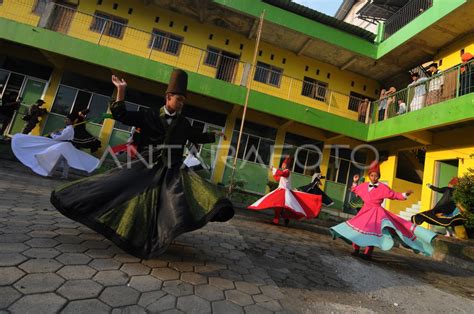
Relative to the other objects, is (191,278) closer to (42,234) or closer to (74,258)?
(74,258)

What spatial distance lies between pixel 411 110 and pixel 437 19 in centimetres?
367

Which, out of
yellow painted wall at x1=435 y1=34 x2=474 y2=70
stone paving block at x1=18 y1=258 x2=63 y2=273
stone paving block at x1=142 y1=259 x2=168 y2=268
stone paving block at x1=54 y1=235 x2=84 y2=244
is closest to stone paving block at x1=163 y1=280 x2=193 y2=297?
stone paving block at x1=142 y1=259 x2=168 y2=268

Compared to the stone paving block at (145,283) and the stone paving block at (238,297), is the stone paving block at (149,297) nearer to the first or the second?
the stone paving block at (145,283)

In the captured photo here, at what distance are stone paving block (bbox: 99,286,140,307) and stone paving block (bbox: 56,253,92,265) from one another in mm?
585

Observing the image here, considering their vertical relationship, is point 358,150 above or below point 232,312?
above

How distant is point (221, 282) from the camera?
2.92m

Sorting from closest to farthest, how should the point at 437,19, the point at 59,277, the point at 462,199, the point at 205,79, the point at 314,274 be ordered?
1. the point at 59,277
2. the point at 314,274
3. the point at 462,199
4. the point at 437,19
5. the point at 205,79

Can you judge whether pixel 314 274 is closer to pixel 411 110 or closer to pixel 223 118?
pixel 411 110

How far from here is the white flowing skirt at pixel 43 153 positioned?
23.9 ft

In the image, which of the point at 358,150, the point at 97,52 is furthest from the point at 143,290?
the point at 358,150

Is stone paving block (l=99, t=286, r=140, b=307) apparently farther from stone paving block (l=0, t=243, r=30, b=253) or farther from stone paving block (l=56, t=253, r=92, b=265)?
stone paving block (l=0, t=243, r=30, b=253)

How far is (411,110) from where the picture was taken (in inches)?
478

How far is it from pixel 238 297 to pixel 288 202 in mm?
5139

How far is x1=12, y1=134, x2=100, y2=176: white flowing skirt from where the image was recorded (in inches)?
286
